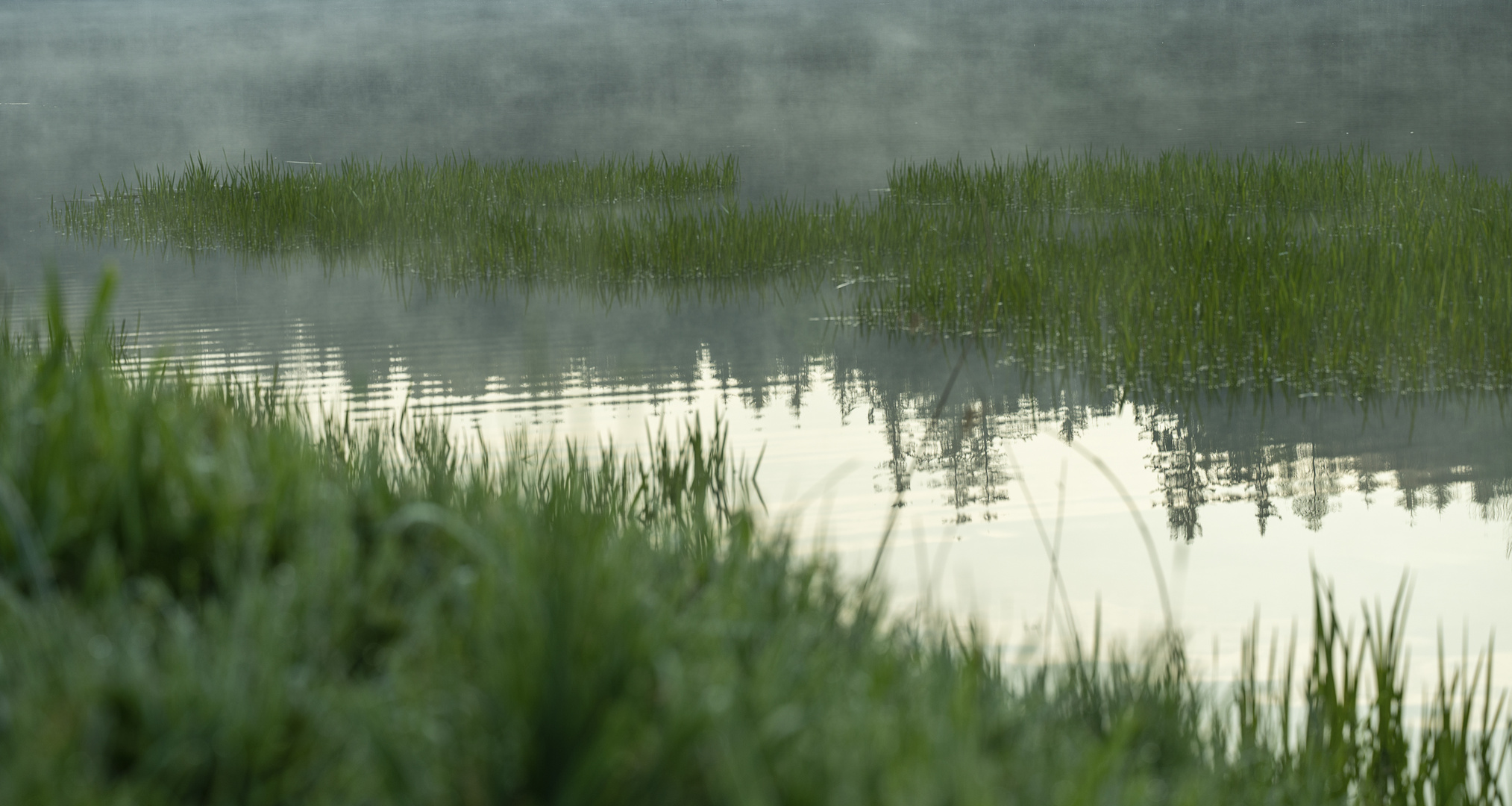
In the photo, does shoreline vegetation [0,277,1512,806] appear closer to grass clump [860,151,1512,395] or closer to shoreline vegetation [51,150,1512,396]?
shoreline vegetation [51,150,1512,396]

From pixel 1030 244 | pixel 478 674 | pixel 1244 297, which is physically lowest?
pixel 478 674

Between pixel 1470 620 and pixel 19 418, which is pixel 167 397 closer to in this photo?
pixel 19 418

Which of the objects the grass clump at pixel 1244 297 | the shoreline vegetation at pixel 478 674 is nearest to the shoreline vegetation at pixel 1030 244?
the grass clump at pixel 1244 297

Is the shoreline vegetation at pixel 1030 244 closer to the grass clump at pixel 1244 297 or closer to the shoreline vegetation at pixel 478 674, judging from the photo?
the grass clump at pixel 1244 297

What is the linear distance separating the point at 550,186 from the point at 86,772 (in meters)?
9.18

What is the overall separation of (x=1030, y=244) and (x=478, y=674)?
18.0ft

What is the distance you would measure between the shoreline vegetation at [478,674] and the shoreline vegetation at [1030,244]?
129cm

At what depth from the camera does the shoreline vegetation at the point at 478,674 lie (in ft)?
3.06

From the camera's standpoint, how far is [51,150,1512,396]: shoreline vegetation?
4.16 m

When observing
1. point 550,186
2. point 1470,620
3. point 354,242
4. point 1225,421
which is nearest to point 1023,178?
point 550,186

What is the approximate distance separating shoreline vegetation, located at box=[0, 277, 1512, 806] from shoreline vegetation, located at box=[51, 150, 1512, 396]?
4.22ft

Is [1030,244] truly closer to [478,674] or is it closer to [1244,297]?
[1244,297]

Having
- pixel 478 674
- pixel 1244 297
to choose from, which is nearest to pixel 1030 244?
pixel 1244 297

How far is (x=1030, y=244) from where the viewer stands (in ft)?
20.1
